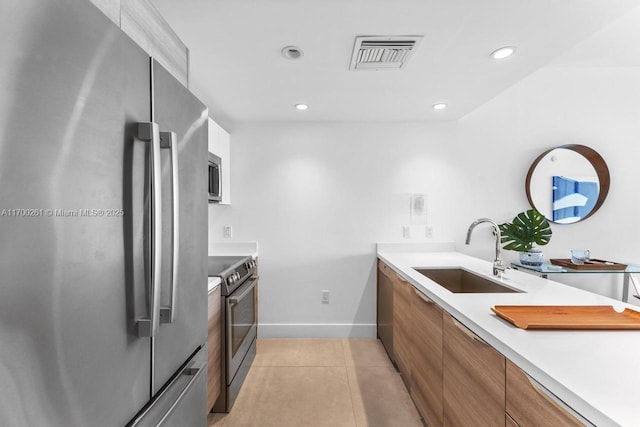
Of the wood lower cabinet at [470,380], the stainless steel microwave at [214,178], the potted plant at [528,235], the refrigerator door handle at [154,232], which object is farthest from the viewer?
the potted plant at [528,235]

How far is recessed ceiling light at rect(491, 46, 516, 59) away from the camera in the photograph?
1802 mm

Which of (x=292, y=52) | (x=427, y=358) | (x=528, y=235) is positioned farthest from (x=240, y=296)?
(x=528, y=235)

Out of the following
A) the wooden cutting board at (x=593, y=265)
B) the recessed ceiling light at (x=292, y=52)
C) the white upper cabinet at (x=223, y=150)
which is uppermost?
the recessed ceiling light at (x=292, y=52)

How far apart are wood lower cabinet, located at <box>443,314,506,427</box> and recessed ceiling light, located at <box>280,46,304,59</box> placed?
163cm

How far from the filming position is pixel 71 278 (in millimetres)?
611

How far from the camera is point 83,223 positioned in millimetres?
639

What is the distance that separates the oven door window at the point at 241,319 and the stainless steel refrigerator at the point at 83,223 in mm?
1110

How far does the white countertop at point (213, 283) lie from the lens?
1.81 metres

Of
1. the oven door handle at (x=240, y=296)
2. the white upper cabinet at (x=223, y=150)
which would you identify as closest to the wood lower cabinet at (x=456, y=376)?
the oven door handle at (x=240, y=296)

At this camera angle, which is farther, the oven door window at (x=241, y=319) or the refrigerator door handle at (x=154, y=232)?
the oven door window at (x=241, y=319)

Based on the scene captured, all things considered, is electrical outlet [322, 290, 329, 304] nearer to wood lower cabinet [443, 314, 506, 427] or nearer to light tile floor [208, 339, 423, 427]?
light tile floor [208, 339, 423, 427]

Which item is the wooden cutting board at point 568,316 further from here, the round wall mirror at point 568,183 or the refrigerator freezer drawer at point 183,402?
the round wall mirror at point 568,183

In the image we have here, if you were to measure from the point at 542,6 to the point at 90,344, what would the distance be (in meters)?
2.07

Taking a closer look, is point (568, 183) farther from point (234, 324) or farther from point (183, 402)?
point (183, 402)
